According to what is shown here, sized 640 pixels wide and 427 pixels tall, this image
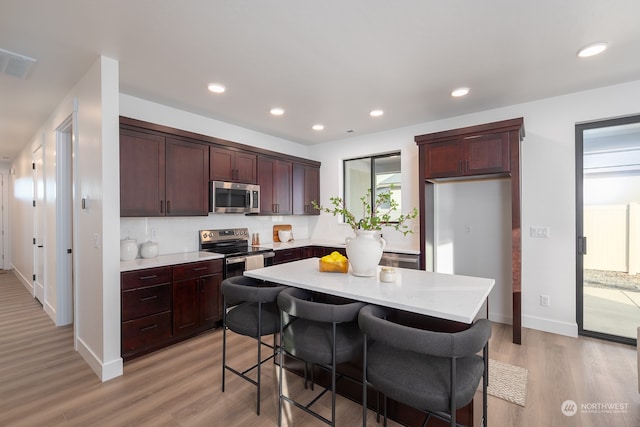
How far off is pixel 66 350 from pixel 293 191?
3381 mm

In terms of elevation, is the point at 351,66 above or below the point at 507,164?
above

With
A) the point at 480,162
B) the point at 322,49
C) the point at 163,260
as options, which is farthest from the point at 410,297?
the point at 163,260

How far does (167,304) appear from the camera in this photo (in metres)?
2.89

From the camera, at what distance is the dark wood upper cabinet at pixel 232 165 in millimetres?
3680

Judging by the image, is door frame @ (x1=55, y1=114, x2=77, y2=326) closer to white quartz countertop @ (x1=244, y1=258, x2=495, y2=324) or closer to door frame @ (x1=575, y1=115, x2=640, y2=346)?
white quartz countertop @ (x1=244, y1=258, x2=495, y2=324)

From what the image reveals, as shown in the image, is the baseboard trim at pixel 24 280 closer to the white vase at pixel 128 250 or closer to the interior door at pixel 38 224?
the interior door at pixel 38 224

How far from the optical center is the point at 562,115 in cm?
325

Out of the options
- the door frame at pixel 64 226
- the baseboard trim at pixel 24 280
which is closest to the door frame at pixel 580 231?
the door frame at pixel 64 226

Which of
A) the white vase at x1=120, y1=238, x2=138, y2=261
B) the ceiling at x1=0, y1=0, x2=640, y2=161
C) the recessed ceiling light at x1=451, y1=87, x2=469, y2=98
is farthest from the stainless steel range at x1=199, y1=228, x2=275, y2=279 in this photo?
the recessed ceiling light at x1=451, y1=87, x2=469, y2=98

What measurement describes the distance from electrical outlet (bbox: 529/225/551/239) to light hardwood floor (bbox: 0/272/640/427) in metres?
1.13

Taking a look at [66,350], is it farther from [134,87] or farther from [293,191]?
[293,191]

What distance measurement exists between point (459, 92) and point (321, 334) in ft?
9.43

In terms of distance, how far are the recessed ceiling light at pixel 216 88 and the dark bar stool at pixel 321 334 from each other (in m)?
2.23

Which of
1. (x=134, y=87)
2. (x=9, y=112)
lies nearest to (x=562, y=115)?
(x=134, y=87)
